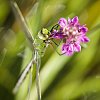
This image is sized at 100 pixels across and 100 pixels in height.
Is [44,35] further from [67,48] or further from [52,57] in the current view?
[52,57]

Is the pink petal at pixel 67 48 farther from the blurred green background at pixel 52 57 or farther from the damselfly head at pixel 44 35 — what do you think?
the blurred green background at pixel 52 57

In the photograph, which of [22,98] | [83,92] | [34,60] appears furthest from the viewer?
[83,92]

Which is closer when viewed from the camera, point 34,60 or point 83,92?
point 34,60

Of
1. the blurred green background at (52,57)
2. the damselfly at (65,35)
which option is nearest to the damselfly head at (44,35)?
the damselfly at (65,35)

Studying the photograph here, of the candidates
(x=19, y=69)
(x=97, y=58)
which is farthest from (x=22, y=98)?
(x=97, y=58)

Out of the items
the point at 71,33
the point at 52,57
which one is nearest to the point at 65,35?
the point at 71,33

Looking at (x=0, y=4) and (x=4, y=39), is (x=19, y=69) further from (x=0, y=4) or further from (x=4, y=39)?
(x=0, y=4)
